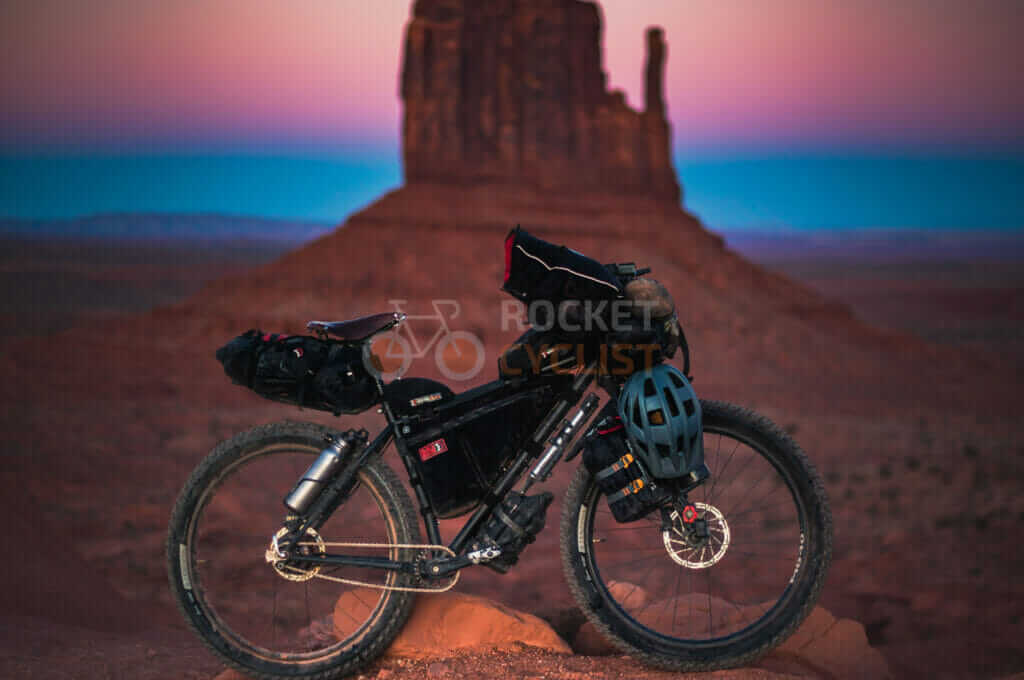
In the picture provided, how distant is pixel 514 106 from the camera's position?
42.2 metres

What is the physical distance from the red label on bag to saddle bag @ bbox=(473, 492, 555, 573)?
369 millimetres

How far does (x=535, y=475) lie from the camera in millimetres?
3510

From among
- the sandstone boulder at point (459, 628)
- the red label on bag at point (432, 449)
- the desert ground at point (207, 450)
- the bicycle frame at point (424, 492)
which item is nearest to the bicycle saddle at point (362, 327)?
the bicycle frame at point (424, 492)

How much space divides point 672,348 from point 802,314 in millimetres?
36881

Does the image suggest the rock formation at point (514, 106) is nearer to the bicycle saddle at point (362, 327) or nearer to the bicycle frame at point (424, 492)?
the bicycle saddle at point (362, 327)

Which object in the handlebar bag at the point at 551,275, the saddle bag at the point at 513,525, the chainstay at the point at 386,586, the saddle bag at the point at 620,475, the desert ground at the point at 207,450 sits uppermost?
the handlebar bag at the point at 551,275

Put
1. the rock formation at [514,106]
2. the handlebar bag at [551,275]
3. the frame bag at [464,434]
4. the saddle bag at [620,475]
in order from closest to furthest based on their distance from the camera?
the handlebar bag at [551,275] → the saddle bag at [620,475] → the frame bag at [464,434] → the rock formation at [514,106]

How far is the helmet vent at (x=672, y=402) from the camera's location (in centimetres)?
342

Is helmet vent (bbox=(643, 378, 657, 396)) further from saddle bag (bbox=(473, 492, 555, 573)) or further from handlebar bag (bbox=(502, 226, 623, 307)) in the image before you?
saddle bag (bbox=(473, 492, 555, 573))

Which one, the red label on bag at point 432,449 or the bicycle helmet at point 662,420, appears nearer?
the bicycle helmet at point 662,420

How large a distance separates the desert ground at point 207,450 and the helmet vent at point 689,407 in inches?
48.8

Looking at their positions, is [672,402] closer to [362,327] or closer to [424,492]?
[424,492]

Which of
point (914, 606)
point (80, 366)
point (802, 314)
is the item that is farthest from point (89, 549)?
point (802, 314)

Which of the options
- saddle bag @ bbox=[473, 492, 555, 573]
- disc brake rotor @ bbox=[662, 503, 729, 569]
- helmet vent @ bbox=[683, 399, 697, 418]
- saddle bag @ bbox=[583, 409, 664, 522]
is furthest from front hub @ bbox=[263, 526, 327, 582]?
helmet vent @ bbox=[683, 399, 697, 418]
